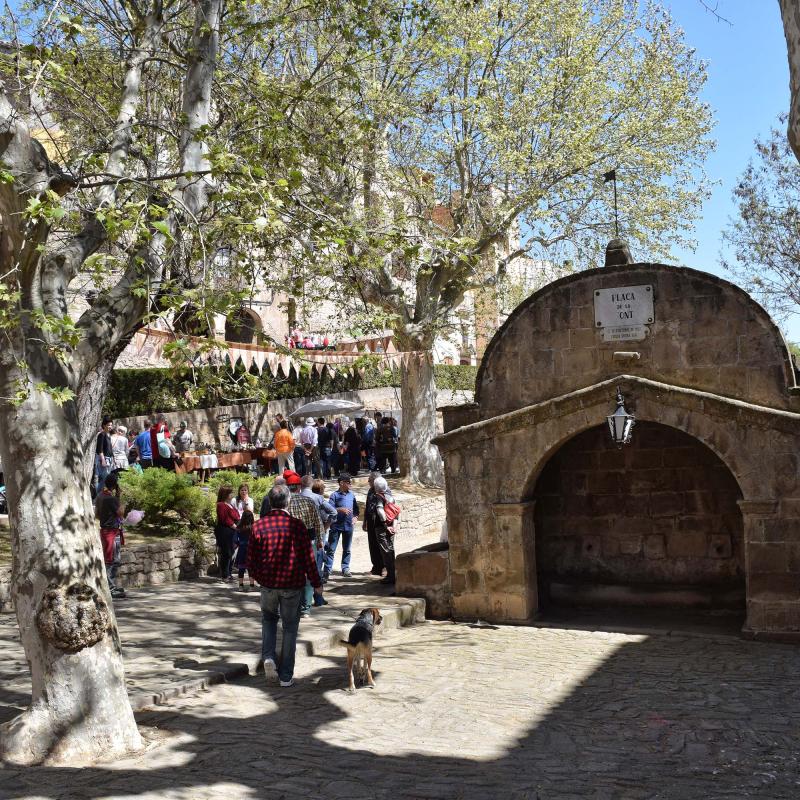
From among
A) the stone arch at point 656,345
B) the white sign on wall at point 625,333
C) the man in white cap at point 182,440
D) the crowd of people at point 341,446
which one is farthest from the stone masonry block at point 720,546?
the man in white cap at point 182,440

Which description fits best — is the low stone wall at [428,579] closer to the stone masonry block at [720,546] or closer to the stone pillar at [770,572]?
the stone masonry block at [720,546]

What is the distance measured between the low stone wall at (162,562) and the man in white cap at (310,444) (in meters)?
8.93

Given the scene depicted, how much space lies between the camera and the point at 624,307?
11.8 metres

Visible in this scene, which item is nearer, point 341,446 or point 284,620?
point 284,620

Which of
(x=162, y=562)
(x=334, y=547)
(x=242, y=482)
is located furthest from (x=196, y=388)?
(x=242, y=482)

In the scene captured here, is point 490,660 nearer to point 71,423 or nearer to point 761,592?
point 761,592

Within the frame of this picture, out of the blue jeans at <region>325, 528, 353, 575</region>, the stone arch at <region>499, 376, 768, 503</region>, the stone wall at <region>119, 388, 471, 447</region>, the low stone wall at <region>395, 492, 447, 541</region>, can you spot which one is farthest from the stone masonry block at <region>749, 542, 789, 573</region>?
the stone wall at <region>119, 388, 471, 447</region>

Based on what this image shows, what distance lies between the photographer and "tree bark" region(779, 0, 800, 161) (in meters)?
3.86

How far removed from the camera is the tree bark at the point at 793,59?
3.86 m

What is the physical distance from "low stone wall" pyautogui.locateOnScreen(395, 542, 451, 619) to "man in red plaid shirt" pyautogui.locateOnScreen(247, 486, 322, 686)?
4297mm

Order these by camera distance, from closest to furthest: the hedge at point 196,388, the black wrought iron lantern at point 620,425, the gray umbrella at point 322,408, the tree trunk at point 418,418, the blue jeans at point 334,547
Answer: the hedge at point 196,388 < the black wrought iron lantern at point 620,425 < the blue jeans at point 334,547 < the tree trunk at point 418,418 < the gray umbrella at point 322,408

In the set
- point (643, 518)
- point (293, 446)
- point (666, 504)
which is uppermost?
point (293, 446)

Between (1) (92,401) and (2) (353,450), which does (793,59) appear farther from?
(2) (353,450)

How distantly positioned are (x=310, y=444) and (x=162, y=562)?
1023 centimetres
